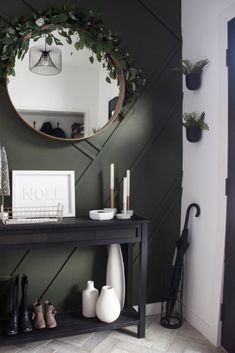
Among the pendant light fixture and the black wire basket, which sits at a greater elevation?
the pendant light fixture

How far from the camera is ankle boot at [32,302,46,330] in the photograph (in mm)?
1999

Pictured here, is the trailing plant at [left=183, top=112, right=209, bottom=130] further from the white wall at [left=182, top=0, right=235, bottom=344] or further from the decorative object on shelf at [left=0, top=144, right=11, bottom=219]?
the decorative object on shelf at [left=0, top=144, right=11, bottom=219]

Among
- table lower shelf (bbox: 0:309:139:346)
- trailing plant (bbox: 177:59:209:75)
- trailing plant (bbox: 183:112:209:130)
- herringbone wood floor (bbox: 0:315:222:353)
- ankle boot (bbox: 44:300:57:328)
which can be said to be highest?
trailing plant (bbox: 177:59:209:75)


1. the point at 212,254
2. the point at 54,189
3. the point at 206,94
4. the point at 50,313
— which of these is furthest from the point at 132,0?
the point at 50,313

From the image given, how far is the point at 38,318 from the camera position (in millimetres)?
2014

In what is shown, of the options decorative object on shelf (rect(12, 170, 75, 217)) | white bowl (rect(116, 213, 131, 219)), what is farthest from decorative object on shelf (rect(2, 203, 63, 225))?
white bowl (rect(116, 213, 131, 219))

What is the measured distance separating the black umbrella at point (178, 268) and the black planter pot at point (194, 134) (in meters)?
0.49

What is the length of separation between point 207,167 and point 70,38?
1.36 metres

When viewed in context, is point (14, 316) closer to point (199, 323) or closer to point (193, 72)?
point (199, 323)

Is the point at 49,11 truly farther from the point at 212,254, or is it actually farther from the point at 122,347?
the point at 122,347

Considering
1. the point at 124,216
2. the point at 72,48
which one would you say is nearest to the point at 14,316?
the point at 124,216

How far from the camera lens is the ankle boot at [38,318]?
2.00 meters

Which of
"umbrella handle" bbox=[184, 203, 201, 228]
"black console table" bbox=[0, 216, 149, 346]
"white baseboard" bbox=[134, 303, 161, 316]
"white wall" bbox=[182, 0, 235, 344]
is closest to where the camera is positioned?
"black console table" bbox=[0, 216, 149, 346]

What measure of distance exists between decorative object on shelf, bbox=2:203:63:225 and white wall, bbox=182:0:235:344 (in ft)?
3.44
